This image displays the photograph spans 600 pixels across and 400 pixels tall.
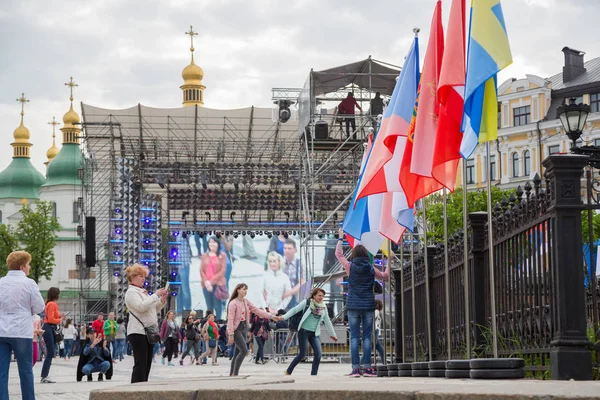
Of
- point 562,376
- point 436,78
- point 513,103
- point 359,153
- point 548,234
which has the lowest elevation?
point 562,376

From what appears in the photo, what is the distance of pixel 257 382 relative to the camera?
7.07m

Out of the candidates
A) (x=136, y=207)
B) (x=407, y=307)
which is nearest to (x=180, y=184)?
(x=136, y=207)

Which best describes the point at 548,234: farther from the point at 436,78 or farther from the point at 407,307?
the point at 407,307

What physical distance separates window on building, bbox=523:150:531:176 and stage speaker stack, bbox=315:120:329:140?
34.4m

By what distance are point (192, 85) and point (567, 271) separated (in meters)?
99.2

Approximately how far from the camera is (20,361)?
1075 cm

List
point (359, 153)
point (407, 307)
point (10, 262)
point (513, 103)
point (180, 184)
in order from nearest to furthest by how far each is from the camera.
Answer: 1. point (10, 262)
2. point (407, 307)
3. point (359, 153)
4. point (180, 184)
5. point (513, 103)

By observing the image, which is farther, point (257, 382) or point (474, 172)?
point (474, 172)

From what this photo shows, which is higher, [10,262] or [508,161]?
[508,161]

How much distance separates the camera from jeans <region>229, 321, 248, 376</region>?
56.8 ft

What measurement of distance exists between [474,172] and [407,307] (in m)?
53.3

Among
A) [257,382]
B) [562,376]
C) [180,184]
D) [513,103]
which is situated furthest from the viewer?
[513,103]

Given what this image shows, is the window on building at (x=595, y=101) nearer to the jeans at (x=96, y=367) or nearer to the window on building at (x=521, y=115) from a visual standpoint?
the window on building at (x=521, y=115)

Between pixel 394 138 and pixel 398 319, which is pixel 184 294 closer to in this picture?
pixel 398 319
